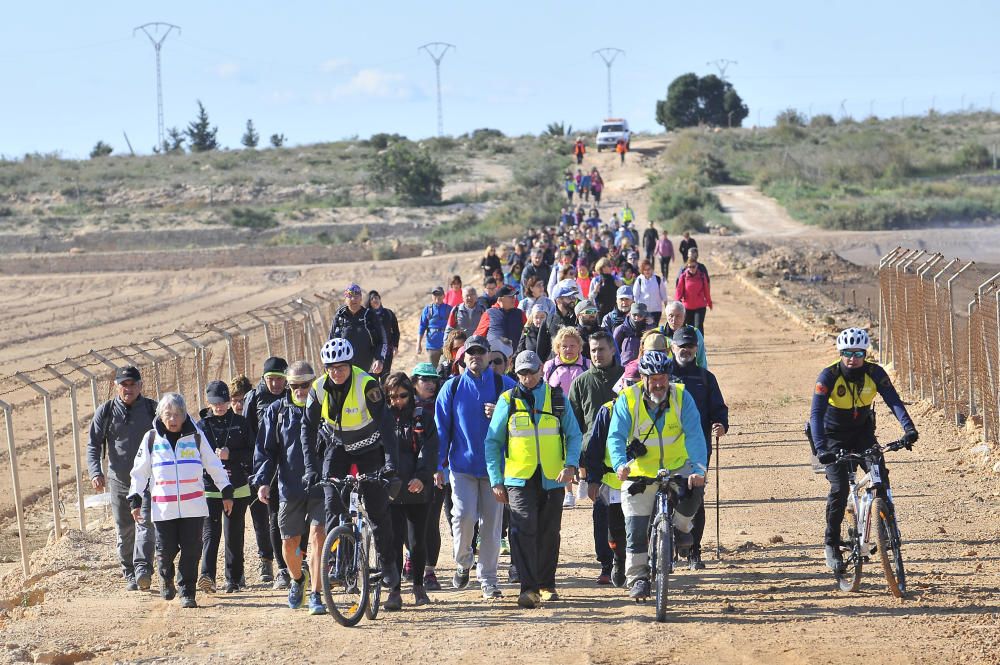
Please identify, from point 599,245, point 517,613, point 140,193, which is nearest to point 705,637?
point 517,613

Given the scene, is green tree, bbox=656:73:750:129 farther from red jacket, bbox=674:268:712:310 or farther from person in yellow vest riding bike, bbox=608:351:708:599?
person in yellow vest riding bike, bbox=608:351:708:599

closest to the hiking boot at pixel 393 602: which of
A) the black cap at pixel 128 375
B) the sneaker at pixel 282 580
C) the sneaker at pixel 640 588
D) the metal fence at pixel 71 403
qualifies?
the sneaker at pixel 282 580

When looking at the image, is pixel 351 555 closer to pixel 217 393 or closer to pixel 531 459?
pixel 531 459

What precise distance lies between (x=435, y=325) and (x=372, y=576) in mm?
8904

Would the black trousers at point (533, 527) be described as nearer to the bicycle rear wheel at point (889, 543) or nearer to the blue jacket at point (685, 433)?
the blue jacket at point (685, 433)

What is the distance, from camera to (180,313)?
139 feet

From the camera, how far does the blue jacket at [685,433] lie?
9211 mm

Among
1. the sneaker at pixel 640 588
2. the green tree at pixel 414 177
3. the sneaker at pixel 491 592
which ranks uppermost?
the green tree at pixel 414 177

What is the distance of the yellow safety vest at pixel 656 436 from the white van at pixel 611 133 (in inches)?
2907

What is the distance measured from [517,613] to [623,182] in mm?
65351

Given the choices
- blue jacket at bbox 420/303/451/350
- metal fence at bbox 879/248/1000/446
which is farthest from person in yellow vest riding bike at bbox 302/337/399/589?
blue jacket at bbox 420/303/451/350

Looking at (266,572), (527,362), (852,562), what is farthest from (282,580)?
(852,562)

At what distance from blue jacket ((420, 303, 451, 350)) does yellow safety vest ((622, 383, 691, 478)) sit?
8964 millimetres

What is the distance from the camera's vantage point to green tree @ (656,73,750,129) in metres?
119
